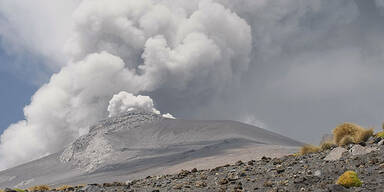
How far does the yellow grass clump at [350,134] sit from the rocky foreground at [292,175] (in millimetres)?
633

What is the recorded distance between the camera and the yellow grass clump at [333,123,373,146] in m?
Result: 22.7

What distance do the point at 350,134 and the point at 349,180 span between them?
9.28 metres

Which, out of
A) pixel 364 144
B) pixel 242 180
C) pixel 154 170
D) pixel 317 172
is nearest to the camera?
pixel 317 172

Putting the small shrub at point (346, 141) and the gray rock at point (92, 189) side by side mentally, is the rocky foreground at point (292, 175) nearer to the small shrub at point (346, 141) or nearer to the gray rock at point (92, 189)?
the gray rock at point (92, 189)

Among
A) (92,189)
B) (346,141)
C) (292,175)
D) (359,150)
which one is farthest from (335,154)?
(92,189)

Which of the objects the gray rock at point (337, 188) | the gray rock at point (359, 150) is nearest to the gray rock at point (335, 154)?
the gray rock at point (359, 150)

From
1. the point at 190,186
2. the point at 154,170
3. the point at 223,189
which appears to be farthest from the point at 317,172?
the point at 154,170

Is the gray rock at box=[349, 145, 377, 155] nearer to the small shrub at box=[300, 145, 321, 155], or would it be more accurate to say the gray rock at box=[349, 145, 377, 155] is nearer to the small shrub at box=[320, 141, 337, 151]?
the small shrub at box=[320, 141, 337, 151]

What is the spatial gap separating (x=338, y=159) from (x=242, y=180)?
4.72 m

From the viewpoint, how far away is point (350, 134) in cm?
2380

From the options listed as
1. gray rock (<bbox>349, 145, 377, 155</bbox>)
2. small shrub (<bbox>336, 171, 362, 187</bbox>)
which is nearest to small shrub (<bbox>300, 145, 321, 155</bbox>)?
gray rock (<bbox>349, 145, 377, 155</bbox>)

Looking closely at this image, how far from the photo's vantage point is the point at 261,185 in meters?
17.1

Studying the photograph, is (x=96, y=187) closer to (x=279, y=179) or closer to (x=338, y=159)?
(x=279, y=179)

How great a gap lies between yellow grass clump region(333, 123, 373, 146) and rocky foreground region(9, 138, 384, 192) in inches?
24.9
